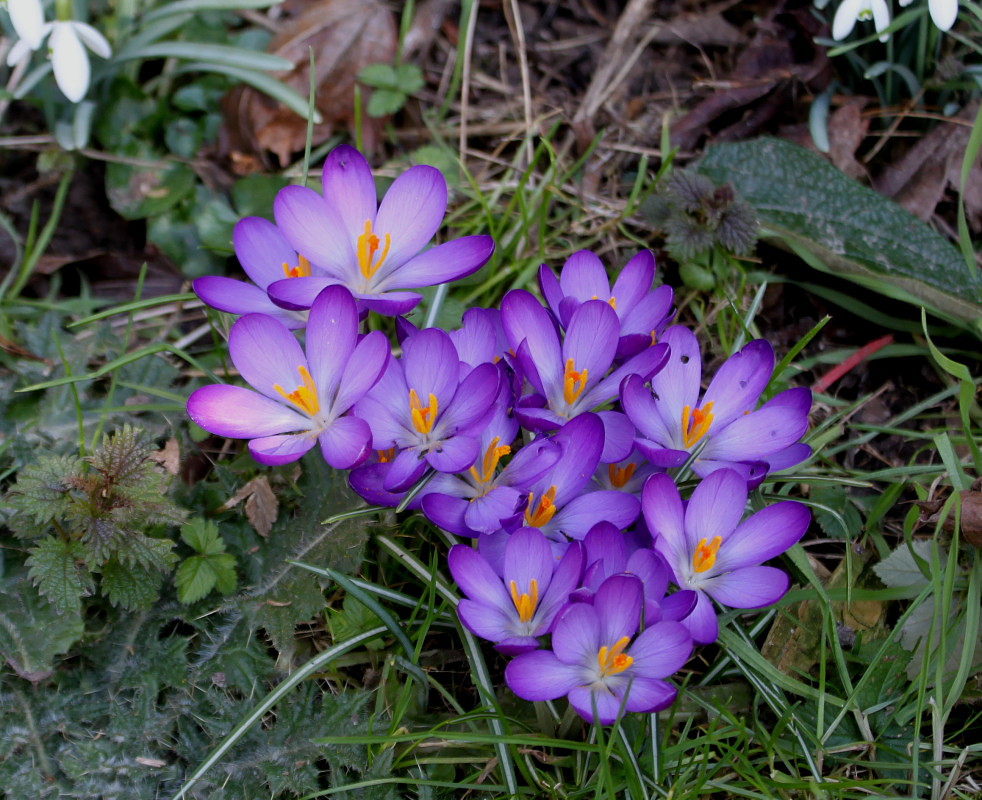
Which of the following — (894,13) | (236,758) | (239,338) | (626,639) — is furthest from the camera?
(894,13)

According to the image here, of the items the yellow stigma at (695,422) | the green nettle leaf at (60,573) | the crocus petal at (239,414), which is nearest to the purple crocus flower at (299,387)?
the crocus petal at (239,414)

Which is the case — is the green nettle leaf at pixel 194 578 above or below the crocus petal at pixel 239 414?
below

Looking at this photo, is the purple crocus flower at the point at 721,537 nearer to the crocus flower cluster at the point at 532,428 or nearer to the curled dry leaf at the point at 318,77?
the crocus flower cluster at the point at 532,428

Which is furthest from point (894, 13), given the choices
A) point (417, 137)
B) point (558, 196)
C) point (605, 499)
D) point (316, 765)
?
point (316, 765)

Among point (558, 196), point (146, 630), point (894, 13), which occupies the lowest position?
point (146, 630)

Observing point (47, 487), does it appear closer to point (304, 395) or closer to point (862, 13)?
point (304, 395)

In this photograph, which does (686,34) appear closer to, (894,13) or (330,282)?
(894,13)

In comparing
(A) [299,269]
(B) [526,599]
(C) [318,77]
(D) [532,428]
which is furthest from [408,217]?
(C) [318,77]
